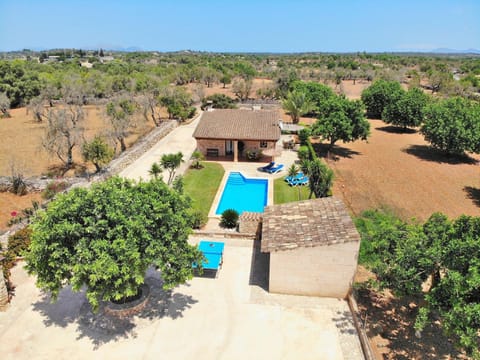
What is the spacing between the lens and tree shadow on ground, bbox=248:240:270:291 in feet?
54.5

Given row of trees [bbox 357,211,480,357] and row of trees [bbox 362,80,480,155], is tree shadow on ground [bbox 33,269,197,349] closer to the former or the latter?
row of trees [bbox 357,211,480,357]

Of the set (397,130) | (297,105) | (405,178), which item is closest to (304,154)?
(405,178)

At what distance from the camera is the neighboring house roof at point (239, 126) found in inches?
1344

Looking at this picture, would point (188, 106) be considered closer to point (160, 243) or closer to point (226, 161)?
point (226, 161)

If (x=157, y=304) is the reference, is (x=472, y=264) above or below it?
above

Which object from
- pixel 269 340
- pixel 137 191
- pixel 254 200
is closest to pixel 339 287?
pixel 269 340

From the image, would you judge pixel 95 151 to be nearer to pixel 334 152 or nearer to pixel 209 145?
pixel 209 145

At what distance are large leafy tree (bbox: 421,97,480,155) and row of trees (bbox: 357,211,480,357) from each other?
26834 mm

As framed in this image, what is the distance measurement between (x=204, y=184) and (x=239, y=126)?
9.12m

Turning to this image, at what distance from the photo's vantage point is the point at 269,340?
43.7 feet

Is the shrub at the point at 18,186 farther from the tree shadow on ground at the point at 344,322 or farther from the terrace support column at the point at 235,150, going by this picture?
the tree shadow on ground at the point at 344,322

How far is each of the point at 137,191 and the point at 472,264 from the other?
39.6ft

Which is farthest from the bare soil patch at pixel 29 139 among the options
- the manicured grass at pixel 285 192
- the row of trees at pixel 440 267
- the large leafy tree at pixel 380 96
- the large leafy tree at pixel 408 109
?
the large leafy tree at pixel 380 96

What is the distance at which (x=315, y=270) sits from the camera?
50.1 feet
